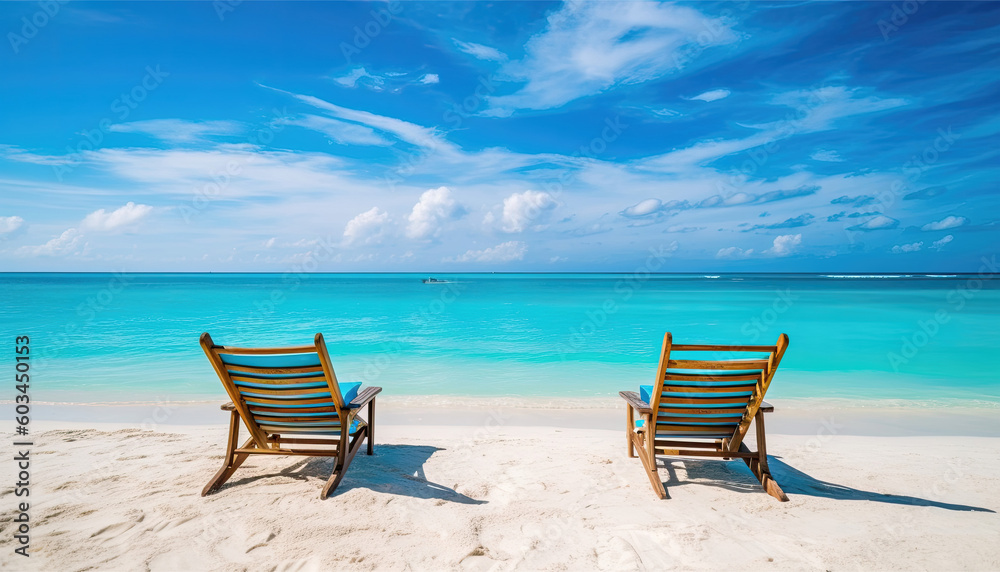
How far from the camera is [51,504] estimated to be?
3.49m

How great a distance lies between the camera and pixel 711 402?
12.7 ft

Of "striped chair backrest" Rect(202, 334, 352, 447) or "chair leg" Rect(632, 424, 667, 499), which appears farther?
"chair leg" Rect(632, 424, 667, 499)

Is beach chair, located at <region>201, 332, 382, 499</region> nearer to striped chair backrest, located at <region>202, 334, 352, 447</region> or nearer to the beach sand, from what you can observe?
striped chair backrest, located at <region>202, 334, 352, 447</region>

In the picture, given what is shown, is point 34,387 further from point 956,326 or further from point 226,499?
point 956,326

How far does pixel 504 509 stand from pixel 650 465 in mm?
1285

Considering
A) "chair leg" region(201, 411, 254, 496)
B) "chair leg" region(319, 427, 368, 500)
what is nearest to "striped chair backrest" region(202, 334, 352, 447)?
"chair leg" region(201, 411, 254, 496)

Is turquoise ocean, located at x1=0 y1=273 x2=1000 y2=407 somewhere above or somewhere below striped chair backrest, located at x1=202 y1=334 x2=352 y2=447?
below

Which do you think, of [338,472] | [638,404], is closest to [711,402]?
[638,404]

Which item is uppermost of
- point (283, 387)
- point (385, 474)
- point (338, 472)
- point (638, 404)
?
point (283, 387)

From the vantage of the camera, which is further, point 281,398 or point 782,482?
point 782,482

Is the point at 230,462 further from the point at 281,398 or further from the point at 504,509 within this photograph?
the point at 504,509

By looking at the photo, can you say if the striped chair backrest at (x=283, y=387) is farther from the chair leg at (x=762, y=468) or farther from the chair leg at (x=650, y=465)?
the chair leg at (x=762, y=468)

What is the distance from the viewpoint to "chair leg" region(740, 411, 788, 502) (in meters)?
3.72

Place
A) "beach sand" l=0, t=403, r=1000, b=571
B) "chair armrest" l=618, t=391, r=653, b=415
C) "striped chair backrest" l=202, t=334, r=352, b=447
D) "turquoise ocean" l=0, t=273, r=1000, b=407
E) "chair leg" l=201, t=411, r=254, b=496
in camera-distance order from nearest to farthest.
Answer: "beach sand" l=0, t=403, r=1000, b=571 < "striped chair backrest" l=202, t=334, r=352, b=447 < "chair leg" l=201, t=411, r=254, b=496 < "chair armrest" l=618, t=391, r=653, b=415 < "turquoise ocean" l=0, t=273, r=1000, b=407
